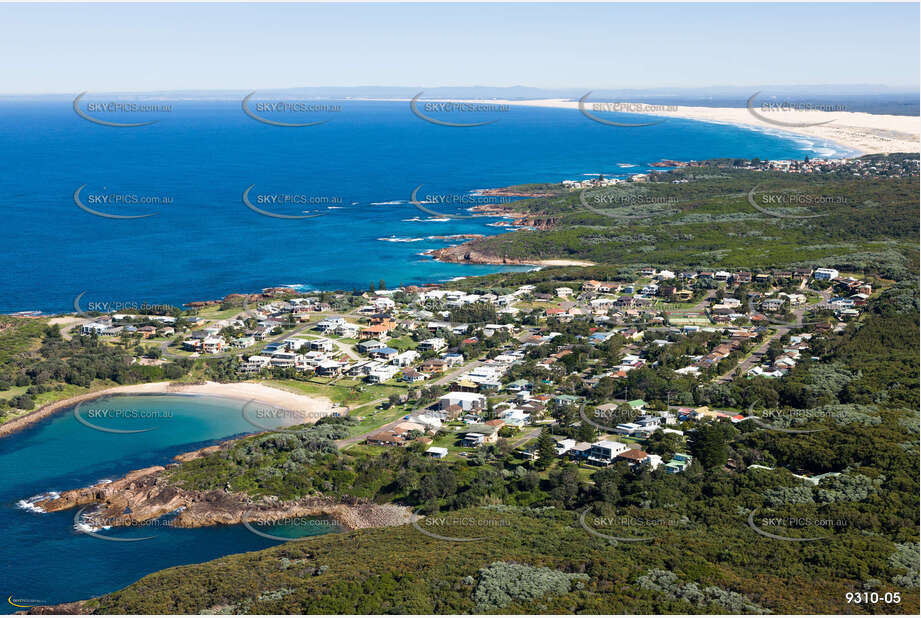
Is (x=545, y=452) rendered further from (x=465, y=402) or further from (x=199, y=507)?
(x=199, y=507)

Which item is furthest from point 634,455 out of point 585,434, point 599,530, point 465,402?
point 465,402

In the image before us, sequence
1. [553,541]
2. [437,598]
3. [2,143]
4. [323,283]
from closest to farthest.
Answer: [437,598], [553,541], [323,283], [2,143]

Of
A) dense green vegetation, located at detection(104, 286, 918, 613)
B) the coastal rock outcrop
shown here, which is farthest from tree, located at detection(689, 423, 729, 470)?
the coastal rock outcrop

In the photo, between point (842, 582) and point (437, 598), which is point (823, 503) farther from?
point (437, 598)

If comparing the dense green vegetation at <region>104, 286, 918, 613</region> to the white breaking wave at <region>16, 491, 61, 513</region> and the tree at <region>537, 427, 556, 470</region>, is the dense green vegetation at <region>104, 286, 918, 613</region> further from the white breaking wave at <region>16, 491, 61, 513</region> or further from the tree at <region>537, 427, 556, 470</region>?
the white breaking wave at <region>16, 491, 61, 513</region>

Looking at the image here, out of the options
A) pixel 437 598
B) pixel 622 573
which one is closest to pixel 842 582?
pixel 622 573

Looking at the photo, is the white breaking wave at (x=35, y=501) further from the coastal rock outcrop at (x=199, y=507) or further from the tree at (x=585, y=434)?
the tree at (x=585, y=434)
